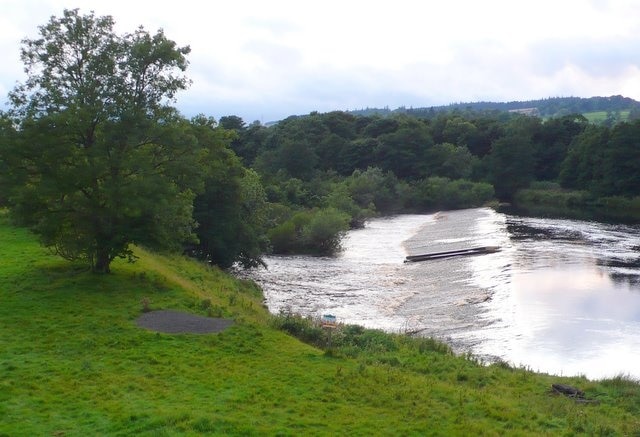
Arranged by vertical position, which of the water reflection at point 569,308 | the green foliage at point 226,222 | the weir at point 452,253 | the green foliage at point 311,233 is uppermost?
the green foliage at point 226,222

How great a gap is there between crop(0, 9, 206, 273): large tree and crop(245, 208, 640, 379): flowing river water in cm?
1058

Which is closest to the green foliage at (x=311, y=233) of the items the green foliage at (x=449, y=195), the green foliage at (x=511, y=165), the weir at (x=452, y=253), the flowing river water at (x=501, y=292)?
the flowing river water at (x=501, y=292)

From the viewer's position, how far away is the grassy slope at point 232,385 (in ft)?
45.5

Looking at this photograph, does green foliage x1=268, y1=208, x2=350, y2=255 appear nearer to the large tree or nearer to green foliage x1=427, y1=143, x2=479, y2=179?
the large tree

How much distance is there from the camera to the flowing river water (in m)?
27.2

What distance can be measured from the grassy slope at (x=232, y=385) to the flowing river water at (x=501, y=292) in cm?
626

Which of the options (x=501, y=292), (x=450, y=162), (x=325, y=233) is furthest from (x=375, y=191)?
(x=501, y=292)

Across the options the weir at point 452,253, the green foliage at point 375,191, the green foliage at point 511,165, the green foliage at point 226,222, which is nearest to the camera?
the green foliage at point 226,222

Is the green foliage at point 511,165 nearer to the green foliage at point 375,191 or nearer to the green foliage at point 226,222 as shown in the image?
the green foliage at point 375,191

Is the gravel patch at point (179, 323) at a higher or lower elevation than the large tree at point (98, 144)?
lower

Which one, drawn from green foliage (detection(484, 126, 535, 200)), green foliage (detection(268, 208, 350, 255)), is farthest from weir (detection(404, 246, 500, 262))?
green foliage (detection(484, 126, 535, 200))

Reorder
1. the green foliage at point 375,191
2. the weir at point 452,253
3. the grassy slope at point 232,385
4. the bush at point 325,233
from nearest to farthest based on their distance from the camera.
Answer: the grassy slope at point 232,385, the weir at point 452,253, the bush at point 325,233, the green foliage at point 375,191

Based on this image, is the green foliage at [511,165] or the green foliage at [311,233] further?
the green foliage at [511,165]

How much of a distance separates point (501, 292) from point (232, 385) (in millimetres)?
23883
